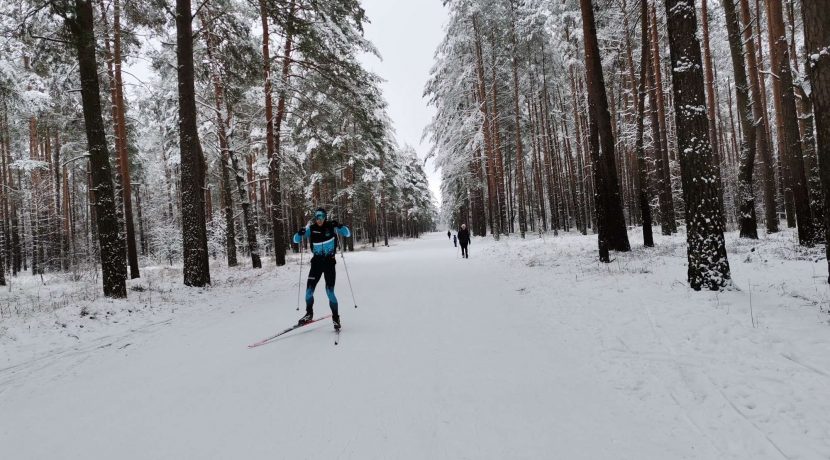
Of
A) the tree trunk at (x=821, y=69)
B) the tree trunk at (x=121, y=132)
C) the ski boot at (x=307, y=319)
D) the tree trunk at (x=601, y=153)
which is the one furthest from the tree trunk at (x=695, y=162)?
the tree trunk at (x=121, y=132)

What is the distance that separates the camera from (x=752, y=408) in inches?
125

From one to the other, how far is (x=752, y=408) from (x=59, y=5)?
42.5 feet

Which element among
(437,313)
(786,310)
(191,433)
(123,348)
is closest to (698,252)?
(786,310)

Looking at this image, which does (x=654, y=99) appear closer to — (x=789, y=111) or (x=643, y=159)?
(x=643, y=159)

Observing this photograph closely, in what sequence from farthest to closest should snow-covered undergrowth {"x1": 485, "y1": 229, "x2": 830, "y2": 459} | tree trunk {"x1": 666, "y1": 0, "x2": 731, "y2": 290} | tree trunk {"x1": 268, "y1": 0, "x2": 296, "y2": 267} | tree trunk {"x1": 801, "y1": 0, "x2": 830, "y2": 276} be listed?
tree trunk {"x1": 268, "y1": 0, "x2": 296, "y2": 267} → tree trunk {"x1": 666, "y1": 0, "x2": 731, "y2": 290} → tree trunk {"x1": 801, "y1": 0, "x2": 830, "y2": 276} → snow-covered undergrowth {"x1": 485, "y1": 229, "x2": 830, "y2": 459}

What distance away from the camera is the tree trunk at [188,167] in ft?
36.2

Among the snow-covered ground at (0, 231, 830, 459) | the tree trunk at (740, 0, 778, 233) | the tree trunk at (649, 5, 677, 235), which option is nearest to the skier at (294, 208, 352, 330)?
the snow-covered ground at (0, 231, 830, 459)

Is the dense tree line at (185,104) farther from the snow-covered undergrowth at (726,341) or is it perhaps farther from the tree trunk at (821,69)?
the tree trunk at (821,69)

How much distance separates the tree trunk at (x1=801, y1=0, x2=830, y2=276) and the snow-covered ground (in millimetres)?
1781

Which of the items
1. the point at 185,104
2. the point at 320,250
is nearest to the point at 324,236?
the point at 320,250

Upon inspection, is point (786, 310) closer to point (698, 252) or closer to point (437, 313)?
point (698, 252)

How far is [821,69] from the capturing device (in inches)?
182

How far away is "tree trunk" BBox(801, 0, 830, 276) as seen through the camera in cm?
459

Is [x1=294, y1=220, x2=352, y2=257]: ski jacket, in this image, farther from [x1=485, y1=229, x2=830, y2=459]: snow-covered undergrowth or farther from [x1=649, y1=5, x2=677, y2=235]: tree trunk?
[x1=649, y1=5, x2=677, y2=235]: tree trunk
